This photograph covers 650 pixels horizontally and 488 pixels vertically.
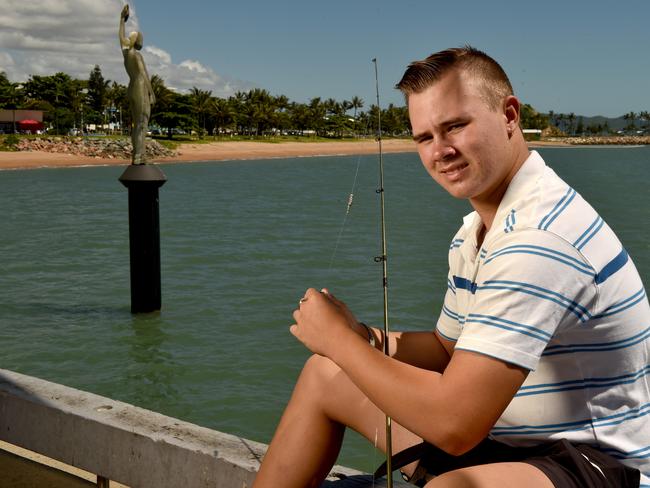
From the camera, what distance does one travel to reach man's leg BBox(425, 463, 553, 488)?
158cm

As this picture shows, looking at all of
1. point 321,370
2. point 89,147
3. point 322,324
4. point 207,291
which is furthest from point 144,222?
point 89,147

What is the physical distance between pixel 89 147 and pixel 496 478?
69.5m

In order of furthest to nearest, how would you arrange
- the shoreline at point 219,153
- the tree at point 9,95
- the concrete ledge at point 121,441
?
the tree at point 9,95, the shoreline at point 219,153, the concrete ledge at point 121,441

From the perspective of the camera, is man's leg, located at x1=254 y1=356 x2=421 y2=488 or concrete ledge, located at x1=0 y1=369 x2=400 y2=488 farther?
concrete ledge, located at x1=0 y1=369 x2=400 y2=488

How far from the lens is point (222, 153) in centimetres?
8394

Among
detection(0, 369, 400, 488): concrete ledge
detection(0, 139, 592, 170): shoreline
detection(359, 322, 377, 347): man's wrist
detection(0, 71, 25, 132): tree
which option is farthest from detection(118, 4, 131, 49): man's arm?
detection(0, 71, 25, 132): tree

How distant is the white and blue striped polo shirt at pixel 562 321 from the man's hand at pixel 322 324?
28 cm

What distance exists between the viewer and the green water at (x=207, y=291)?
802cm

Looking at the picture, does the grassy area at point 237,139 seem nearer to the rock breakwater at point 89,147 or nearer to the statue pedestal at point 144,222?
the rock breakwater at point 89,147

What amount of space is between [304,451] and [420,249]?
673 inches

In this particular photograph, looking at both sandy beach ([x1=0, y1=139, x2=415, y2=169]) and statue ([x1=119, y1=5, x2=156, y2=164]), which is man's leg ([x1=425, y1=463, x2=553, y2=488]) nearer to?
statue ([x1=119, y1=5, x2=156, y2=164])

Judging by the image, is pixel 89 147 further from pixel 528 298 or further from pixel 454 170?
pixel 528 298

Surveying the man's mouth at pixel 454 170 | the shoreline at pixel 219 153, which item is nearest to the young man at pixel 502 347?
the man's mouth at pixel 454 170

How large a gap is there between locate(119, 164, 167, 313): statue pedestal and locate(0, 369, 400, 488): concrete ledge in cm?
503
